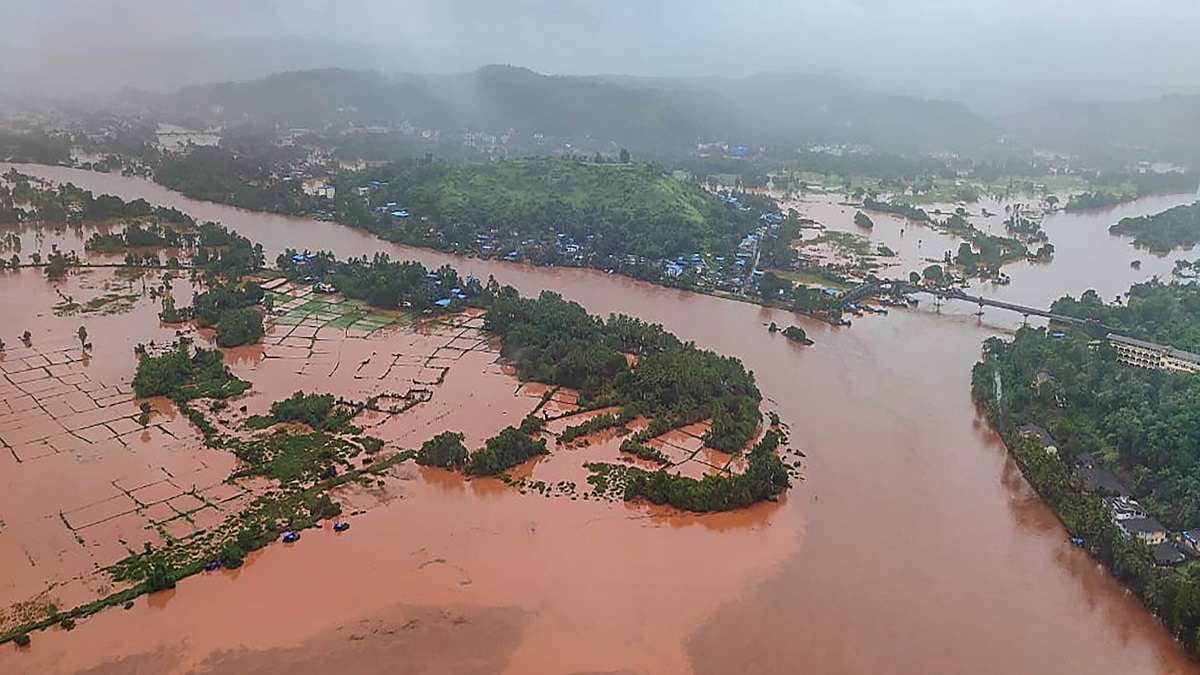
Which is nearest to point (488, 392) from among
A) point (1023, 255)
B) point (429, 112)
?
point (1023, 255)

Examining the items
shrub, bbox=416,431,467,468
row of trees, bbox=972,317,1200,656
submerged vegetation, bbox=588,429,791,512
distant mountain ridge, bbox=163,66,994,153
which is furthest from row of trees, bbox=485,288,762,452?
distant mountain ridge, bbox=163,66,994,153

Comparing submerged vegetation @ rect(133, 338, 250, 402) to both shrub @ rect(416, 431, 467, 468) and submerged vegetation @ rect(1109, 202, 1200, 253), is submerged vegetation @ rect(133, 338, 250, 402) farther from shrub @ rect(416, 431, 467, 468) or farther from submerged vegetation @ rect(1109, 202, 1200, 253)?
submerged vegetation @ rect(1109, 202, 1200, 253)

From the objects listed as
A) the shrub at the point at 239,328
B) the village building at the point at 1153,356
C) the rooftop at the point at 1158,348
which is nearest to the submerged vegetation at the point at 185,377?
the shrub at the point at 239,328

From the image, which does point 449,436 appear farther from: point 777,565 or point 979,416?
point 979,416

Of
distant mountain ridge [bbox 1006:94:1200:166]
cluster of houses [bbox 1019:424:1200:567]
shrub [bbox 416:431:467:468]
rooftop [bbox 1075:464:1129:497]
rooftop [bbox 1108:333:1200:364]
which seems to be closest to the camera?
cluster of houses [bbox 1019:424:1200:567]

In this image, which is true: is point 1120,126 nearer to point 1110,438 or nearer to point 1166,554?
point 1110,438

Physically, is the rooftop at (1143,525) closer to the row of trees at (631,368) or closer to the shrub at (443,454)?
the row of trees at (631,368)
